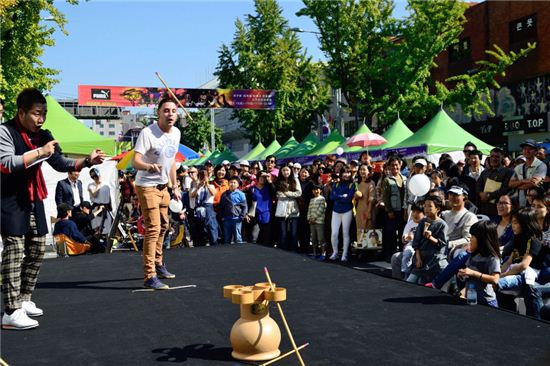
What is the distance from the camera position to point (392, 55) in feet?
84.3

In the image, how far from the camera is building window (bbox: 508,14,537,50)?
88.4ft

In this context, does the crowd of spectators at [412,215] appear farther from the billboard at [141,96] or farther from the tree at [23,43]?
the billboard at [141,96]

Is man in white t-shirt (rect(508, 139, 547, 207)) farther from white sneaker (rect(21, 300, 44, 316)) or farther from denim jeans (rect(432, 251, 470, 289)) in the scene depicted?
white sneaker (rect(21, 300, 44, 316))

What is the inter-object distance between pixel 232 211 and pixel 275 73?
2456 centimetres

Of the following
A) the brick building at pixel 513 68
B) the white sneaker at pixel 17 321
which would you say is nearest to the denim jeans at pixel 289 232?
the white sneaker at pixel 17 321

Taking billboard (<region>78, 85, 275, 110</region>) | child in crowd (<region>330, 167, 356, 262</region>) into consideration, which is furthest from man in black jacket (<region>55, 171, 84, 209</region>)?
billboard (<region>78, 85, 275, 110</region>)

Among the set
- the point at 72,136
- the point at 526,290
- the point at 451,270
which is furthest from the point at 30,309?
the point at 72,136

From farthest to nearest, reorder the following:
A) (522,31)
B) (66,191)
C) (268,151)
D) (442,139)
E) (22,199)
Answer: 1. (522,31)
2. (268,151)
3. (442,139)
4. (66,191)
5. (22,199)

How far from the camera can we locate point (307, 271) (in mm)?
6223

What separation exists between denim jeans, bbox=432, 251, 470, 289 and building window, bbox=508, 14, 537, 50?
24844mm

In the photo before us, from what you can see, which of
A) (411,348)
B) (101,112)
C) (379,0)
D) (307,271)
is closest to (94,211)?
(307,271)

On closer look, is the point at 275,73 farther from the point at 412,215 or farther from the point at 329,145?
the point at 412,215

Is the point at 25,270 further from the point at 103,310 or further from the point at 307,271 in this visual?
the point at 307,271

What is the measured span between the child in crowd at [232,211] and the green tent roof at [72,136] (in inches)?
151
